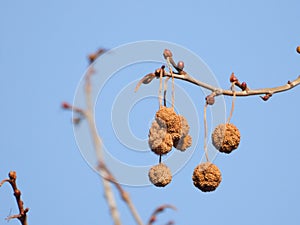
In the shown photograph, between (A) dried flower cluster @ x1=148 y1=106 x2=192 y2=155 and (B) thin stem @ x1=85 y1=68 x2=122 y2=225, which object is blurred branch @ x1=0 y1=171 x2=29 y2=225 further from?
(B) thin stem @ x1=85 y1=68 x2=122 y2=225

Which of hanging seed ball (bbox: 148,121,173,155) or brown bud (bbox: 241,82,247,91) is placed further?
brown bud (bbox: 241,82,247,91)

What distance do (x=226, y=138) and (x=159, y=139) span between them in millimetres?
321

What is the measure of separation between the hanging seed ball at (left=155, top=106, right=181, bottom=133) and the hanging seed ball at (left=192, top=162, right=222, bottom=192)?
201 mm

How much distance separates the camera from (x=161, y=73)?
271 centimetres

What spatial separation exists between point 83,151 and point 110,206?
1085 mm

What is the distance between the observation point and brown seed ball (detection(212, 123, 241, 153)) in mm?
2727

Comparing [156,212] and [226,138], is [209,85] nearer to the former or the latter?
[226,138]

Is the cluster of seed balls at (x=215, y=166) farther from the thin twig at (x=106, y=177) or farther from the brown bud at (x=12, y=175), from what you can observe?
the thin twig at (x=106, y=177)

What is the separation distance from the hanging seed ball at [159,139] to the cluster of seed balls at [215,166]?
200 mm

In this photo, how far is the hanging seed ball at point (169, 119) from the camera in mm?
2607

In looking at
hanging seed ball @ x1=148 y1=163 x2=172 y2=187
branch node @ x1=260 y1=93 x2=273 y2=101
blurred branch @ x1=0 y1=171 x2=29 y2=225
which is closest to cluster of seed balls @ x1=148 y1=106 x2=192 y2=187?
hanging seed ball @ x1=148 y1=163 x2=172 y2=187

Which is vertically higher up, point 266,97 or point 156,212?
point 266,97

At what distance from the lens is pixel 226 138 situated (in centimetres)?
272

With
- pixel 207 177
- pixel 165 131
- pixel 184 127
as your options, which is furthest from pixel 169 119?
pixel 207 177
